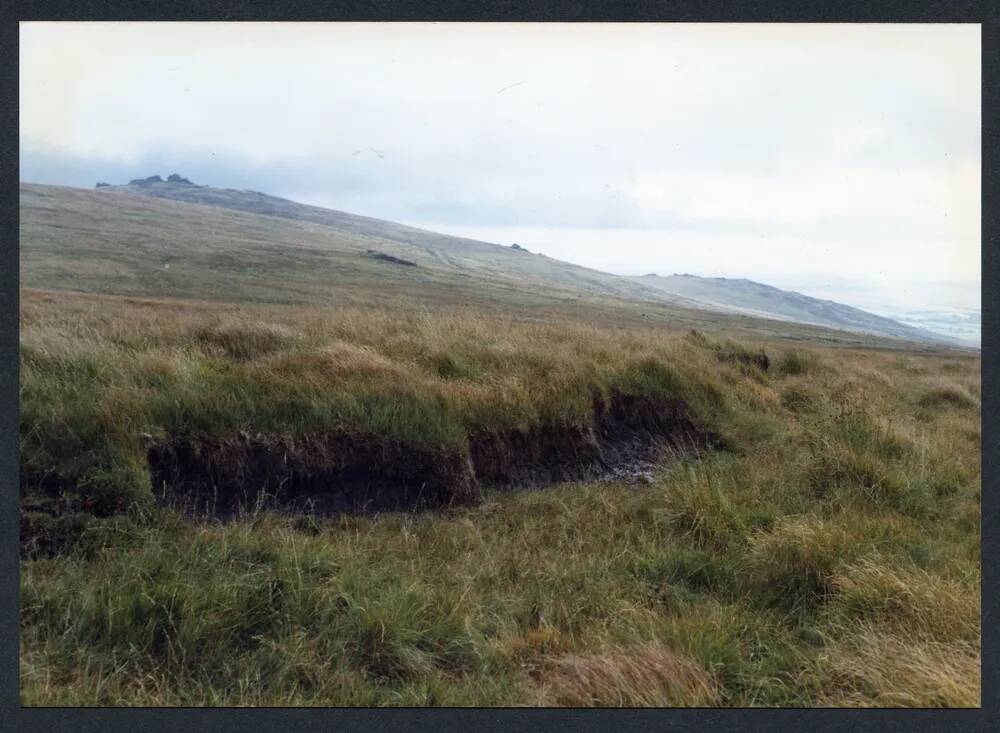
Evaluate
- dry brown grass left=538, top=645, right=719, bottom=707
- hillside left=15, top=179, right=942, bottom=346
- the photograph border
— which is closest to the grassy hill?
dry brown grass left=538, top=645, right=719, bottom=707

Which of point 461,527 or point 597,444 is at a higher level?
point 597,444

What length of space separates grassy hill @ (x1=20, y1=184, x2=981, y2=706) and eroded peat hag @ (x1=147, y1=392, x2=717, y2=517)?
0.8 inches

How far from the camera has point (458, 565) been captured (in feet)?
16.6

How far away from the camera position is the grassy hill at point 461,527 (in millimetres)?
3947

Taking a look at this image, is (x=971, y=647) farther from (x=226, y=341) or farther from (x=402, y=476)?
(x=226, y=341)

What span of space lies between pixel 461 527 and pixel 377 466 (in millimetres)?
964

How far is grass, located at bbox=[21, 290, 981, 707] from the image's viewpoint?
12.9 feet

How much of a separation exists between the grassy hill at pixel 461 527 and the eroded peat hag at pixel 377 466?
0.07 feet

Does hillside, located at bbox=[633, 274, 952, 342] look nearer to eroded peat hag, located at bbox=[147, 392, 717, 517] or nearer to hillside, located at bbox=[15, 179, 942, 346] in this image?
hillside, located at bbox=[15, 179, 942, 346]

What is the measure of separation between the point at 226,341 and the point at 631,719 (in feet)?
19.1
